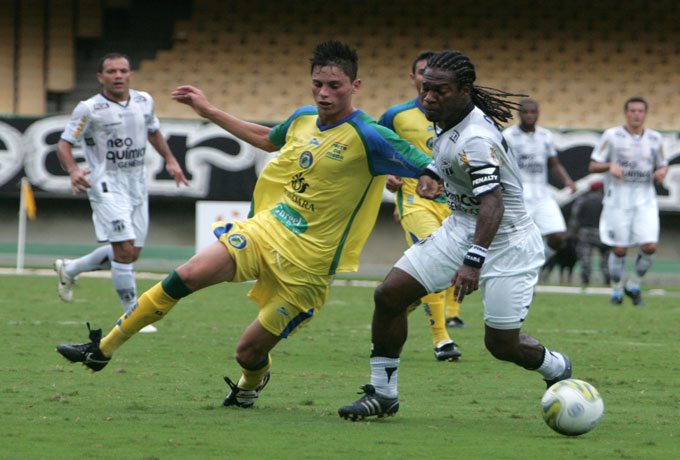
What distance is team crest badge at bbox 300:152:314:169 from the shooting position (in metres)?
6.18

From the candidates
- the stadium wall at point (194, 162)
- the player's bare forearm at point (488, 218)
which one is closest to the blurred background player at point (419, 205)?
the player's bare forearm at point (488, 218)

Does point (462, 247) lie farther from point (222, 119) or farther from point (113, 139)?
point (113, 139)

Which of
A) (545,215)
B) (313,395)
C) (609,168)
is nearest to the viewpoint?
(313,395)

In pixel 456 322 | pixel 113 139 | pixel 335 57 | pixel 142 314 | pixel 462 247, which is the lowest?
pixel 456 322

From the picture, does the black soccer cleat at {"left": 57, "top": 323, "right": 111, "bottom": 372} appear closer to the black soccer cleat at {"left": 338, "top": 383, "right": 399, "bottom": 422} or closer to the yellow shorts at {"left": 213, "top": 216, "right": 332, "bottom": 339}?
the yellow shorts at {"left": 213, "top": 216, "right": 332, "bottom": 339}

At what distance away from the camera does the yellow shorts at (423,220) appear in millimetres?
8793

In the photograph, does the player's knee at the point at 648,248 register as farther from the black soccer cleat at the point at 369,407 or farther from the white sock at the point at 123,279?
the black soccer cleat at the point at 369,407

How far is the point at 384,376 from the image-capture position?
5.86 meters

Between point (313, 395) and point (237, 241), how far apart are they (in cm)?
124

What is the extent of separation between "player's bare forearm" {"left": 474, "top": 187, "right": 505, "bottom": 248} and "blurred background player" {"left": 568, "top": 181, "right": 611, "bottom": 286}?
13.6m

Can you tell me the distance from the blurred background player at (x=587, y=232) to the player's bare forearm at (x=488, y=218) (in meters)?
13.6

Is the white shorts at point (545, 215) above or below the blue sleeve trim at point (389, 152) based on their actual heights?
below

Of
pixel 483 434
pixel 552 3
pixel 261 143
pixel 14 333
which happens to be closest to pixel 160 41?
pixel 552 3

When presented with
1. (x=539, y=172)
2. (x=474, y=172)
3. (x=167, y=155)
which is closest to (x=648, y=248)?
(x=539, y=172)
